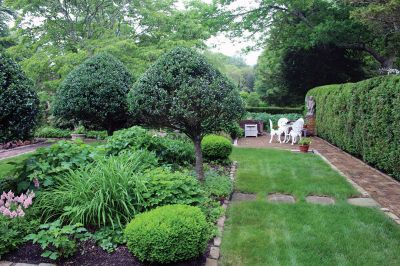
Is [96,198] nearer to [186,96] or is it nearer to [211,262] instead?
[211,262]

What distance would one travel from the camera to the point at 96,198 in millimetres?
3330

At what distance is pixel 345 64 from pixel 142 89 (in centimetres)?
1770

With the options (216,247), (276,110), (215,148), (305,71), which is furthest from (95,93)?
(305,71)

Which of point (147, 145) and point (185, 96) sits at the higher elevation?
point (185, 96)

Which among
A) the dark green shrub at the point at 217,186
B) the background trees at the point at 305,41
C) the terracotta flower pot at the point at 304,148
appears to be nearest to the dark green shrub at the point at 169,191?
the dark green shrub at the point at 217,186

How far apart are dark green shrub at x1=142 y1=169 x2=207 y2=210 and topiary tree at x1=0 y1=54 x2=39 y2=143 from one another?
1657 mm

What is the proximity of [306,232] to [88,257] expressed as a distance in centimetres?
235

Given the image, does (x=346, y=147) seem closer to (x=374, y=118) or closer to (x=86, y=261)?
(x=374, y=118)

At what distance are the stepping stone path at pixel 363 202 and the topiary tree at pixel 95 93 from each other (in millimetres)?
4518

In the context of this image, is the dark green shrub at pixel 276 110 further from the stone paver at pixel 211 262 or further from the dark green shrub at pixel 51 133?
the stone paver at pixel 211 262

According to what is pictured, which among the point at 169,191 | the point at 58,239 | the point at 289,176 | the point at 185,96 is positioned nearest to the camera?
the point at 58,239

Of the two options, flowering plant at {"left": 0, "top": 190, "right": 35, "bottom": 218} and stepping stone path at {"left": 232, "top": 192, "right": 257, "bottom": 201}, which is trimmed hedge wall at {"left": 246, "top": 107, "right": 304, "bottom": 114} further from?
flowering plant at {"left": 0, "top": 190, "right": 35, "bottom": 218}

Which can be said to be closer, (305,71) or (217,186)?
(217,186)

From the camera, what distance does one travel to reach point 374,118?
6.88 metres
